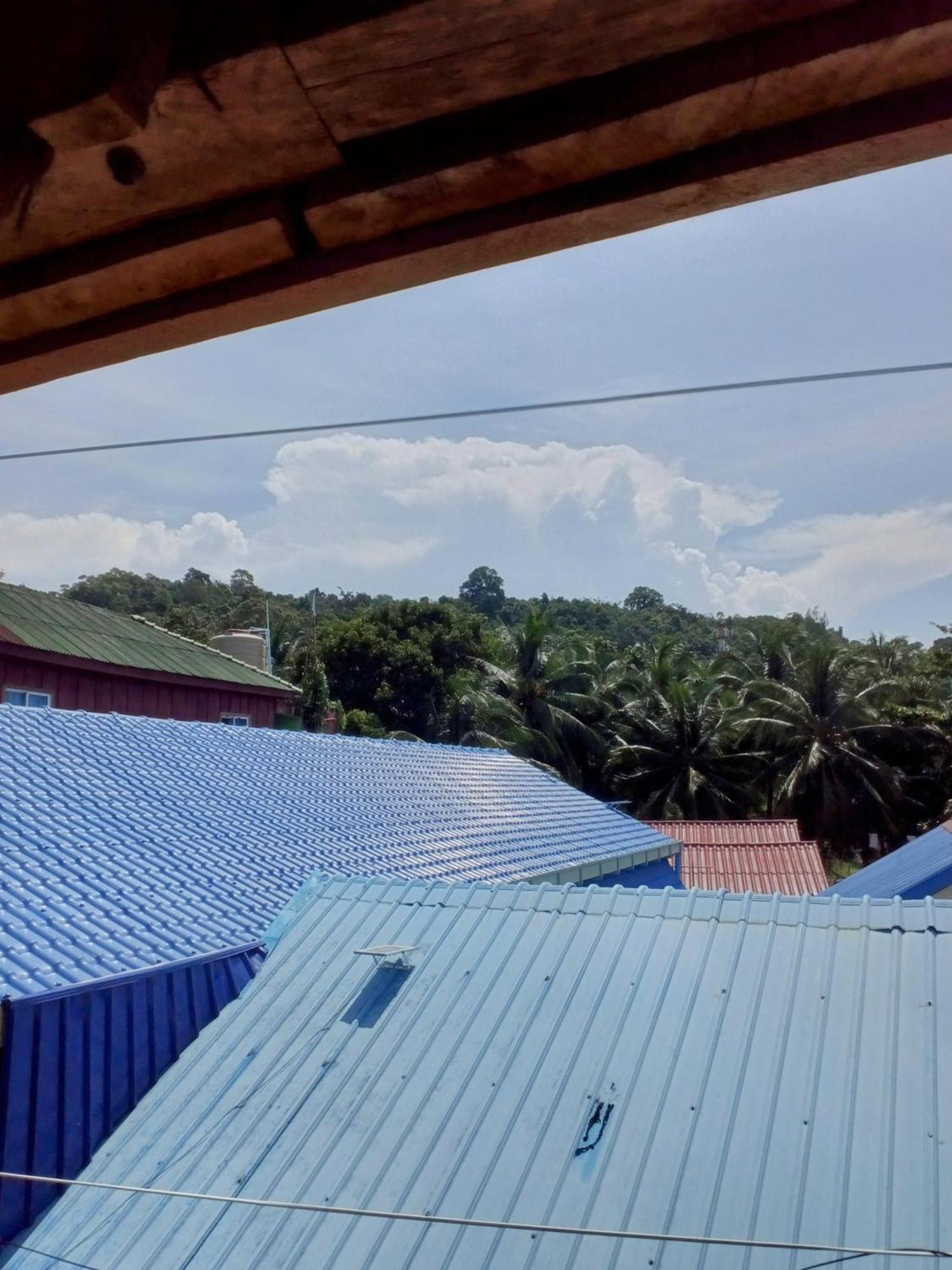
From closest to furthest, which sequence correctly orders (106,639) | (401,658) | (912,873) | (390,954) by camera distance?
(390,954) < (912,873) < (106,639) < (401,658)

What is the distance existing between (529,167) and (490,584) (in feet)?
278

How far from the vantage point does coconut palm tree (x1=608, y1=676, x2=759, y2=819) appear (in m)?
31.4

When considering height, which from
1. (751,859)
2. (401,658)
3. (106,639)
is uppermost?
(401,658)

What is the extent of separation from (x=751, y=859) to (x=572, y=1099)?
651 inches

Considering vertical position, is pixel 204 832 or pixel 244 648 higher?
pixel 244 648

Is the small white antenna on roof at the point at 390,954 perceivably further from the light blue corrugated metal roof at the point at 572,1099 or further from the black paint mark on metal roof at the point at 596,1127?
the black paint mark on metal roof at the point at 596,1127

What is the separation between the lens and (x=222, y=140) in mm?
2047

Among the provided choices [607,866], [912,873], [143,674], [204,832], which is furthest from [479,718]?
[204,832]

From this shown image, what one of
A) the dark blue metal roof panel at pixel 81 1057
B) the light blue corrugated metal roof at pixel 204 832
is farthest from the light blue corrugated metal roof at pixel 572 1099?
the light blue corrugated metal roof at pixel 204 832

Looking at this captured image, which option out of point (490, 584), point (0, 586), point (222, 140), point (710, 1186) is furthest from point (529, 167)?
point (490, 584)

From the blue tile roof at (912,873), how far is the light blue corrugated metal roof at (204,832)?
127 inches

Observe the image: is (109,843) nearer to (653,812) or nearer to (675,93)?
(675,93)

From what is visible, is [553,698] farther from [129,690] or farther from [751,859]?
[129,690]

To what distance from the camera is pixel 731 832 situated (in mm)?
23234
